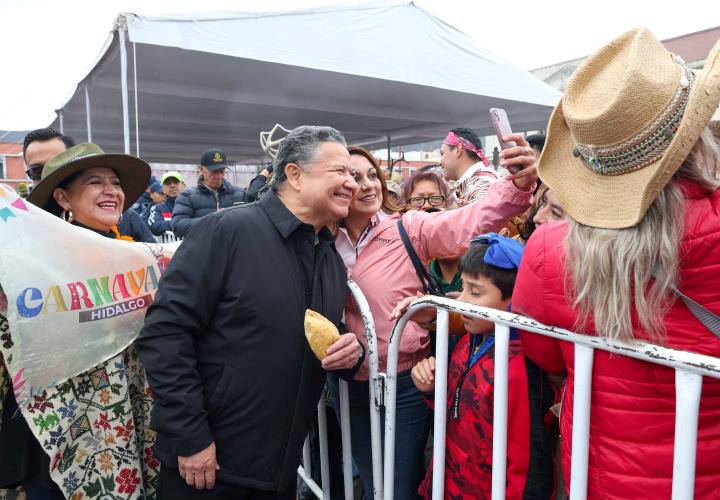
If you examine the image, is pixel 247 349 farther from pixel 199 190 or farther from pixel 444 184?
pixel 199 190

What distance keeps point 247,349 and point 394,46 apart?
7.04 meters

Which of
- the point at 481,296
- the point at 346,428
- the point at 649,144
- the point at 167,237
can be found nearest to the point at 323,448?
the point at 346,428

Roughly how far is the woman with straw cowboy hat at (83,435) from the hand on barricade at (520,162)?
5.28 ft

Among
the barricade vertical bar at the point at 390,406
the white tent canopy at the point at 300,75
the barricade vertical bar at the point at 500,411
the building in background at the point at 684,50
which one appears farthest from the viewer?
the building in background at the point at 684,50

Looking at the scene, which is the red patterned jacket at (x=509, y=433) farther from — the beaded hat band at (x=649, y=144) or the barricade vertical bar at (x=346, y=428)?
the beaded hat band at (x=649, y=144)

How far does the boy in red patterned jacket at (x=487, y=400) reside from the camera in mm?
1435

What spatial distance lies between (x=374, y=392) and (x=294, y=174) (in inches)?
36.2

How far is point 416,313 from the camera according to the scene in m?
1.81

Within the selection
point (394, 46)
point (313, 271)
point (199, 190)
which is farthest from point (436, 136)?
point (313, 271)

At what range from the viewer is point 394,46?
24.9 feet

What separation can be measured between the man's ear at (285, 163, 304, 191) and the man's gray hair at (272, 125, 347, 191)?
2 cm

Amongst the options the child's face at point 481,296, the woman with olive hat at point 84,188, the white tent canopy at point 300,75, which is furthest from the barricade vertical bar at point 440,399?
the white tent canopy at point 300,75

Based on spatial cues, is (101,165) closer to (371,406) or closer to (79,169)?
(79,169)

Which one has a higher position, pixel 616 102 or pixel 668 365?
pixel 616 102
